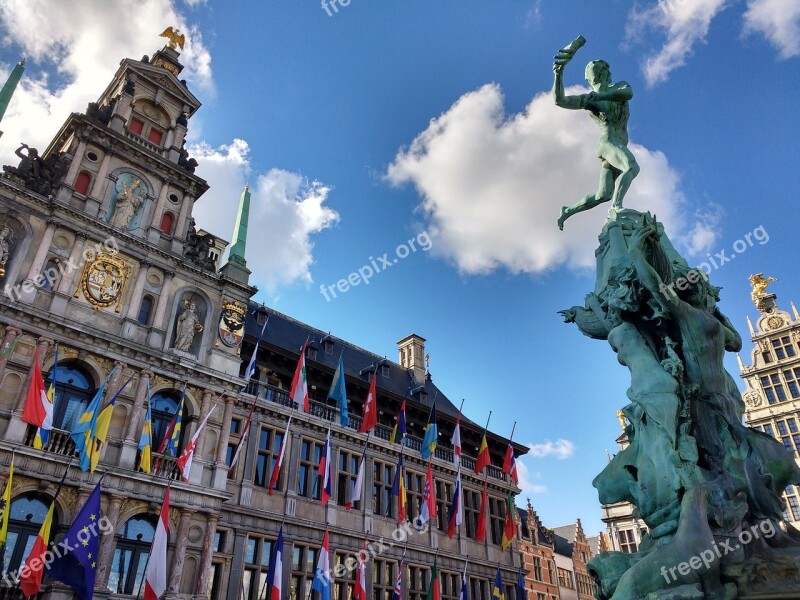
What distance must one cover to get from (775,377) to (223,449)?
40.0m

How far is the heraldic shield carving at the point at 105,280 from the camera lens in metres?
19.6

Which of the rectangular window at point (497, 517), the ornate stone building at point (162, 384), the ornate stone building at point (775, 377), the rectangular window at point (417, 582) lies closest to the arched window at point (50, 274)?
the ornate stone building at point (162, 384)

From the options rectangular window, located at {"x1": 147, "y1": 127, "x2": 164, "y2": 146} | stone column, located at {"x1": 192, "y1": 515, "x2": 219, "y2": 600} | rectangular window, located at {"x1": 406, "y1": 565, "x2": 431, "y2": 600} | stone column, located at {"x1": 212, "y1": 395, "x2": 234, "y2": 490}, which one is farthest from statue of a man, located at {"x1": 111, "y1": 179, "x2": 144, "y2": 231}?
rectangular window, located at {"x1": 406, "y1": 565, "x2": 431, "y2": 600}

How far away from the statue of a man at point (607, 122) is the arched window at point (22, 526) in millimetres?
16124

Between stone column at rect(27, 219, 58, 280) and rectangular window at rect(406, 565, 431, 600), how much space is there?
18.3 meters

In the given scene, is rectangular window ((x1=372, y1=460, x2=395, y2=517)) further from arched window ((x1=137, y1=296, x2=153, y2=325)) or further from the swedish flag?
the swedish flag

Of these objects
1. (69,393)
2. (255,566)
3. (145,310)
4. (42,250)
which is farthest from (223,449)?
(42,250)

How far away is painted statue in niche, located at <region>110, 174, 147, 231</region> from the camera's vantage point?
21375 mm

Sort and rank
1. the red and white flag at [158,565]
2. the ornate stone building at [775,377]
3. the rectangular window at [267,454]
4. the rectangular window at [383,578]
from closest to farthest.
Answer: the red and white flag at [158,565]
the rectangular window at [267,454]
the rectangular window at [383,578]
the ornate stone building at [775,377]

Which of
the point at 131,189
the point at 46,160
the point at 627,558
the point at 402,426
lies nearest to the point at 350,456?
the point at 402,426

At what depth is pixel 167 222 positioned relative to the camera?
907 inches

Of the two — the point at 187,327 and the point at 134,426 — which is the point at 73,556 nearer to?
the point at 134,426

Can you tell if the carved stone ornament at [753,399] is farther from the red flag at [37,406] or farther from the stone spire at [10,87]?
the stone spire at [10,87]

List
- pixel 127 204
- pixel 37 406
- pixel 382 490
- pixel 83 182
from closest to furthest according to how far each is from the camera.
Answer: pixel 37 406
pixel 83 182
pixel 127 204
pixel 382 490
